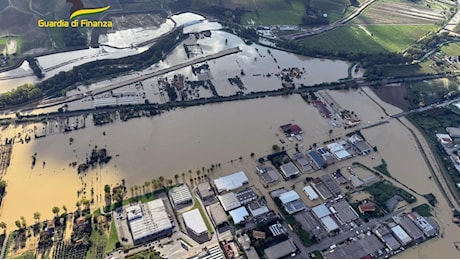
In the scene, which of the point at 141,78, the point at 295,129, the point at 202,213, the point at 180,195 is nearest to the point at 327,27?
the point at 295,129

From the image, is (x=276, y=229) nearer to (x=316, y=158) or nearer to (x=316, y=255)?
(x=316, y=255)

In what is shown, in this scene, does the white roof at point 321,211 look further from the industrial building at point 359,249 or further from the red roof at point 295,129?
the red roof at point 295,129

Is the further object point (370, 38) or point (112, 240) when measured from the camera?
point (370, 38)

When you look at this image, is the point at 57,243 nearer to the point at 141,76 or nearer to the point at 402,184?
the point at 141,76

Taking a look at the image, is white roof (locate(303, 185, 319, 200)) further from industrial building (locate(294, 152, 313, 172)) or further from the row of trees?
the row of trees

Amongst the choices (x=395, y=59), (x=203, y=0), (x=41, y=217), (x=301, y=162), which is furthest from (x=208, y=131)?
(x=203, y=0)

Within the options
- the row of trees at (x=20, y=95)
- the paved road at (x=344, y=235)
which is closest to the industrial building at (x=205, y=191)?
the paved road at (x=344, y=235)
